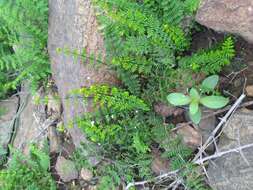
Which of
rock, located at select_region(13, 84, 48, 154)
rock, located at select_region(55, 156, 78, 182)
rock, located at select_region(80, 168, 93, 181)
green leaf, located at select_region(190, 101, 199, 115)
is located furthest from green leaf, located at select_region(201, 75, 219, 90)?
rock, located at select_region(13, 84, 48, 154)

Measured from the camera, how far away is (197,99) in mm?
3094

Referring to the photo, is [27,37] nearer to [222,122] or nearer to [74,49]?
[74,49]

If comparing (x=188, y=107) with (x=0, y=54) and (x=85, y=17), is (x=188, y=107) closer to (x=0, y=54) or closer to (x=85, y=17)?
(x=85, y=17)

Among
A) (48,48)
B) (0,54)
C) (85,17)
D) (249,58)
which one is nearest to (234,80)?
(249,58)

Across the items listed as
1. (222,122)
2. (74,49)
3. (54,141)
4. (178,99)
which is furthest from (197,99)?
(54,141)

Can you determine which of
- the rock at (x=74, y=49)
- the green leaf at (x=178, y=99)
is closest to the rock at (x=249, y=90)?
the green leaf at (x=178, y=99)

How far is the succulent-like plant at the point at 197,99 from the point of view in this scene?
120 inches

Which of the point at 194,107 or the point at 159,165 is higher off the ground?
the point at 194,107

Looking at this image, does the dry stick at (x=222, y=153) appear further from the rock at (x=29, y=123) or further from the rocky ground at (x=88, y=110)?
the rock at (x=29, y=123)

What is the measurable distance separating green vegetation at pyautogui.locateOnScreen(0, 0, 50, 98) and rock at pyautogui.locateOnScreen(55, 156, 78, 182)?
0.84m

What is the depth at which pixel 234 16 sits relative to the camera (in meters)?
3.02

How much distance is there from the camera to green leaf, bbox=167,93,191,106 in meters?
3.11

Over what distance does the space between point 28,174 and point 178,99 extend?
5.82ft

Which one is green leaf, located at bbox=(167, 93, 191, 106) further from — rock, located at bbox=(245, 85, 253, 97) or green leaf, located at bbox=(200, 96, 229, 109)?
rock, located at bbox=(245, 85, 253, 97)
